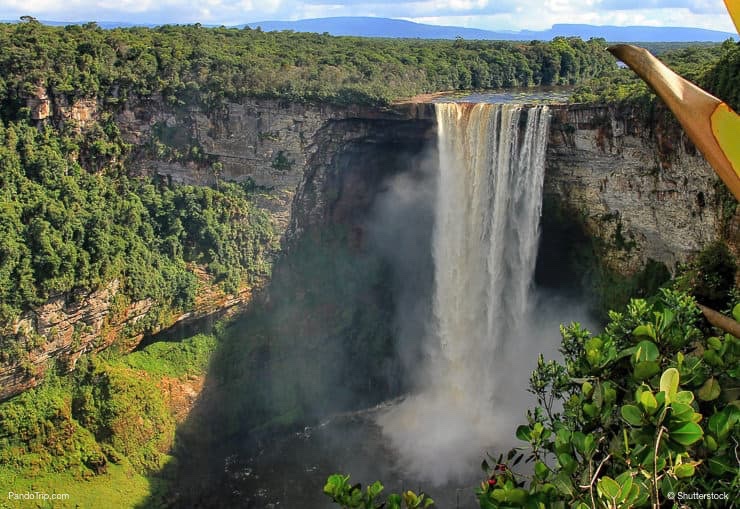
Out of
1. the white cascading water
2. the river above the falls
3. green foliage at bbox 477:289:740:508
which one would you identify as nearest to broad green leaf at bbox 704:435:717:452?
green foliage at bbox 477:289:740:508

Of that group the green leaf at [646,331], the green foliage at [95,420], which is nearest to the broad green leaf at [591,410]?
→ the green leaf at [646,331]

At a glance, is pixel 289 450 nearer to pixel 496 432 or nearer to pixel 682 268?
pixel 496 432

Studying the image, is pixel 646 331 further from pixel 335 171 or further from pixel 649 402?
pixel 335 171

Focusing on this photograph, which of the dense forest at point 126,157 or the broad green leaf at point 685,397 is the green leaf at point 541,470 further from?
the dense forest at point 126,157

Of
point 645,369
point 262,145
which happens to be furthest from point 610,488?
point 262,145

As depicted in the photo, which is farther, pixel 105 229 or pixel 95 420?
pixel 105 229

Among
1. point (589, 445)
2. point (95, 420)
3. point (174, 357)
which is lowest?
point (95, 420)

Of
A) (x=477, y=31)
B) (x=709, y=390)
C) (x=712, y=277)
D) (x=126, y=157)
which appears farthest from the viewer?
(x=477, y=31)

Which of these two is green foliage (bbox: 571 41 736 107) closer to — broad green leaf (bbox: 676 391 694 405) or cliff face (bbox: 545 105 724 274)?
cliff face (bbox: 545 105 724 274)
